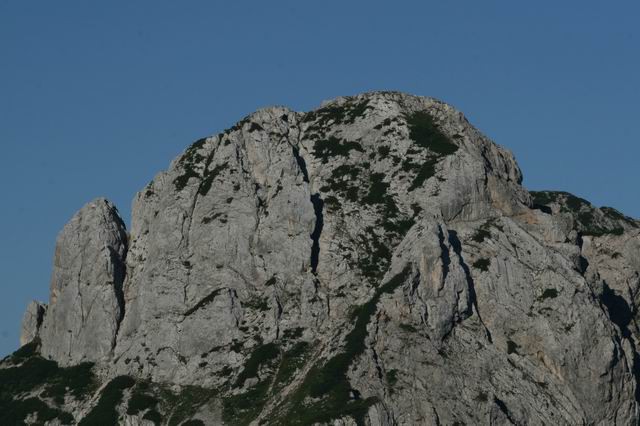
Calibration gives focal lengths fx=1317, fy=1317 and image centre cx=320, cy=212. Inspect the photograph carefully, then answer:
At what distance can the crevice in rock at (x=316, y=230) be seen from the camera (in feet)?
492

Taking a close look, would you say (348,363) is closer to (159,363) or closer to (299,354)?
(299,354)

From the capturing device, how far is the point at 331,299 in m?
145

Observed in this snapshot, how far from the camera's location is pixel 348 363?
5217 inches

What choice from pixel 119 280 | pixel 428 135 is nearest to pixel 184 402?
pixel 119 280

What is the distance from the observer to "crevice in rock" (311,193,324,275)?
492 feet

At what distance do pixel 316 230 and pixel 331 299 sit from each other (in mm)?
10747

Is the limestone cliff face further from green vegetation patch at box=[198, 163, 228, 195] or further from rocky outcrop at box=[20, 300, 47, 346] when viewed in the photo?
green vegetation patch at box=[198, 163, 228, 195]

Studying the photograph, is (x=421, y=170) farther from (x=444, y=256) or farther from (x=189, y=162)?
(x=189, y=162)

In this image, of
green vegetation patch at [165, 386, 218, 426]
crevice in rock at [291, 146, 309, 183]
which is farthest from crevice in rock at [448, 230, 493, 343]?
green vegetation patch at [165, 386, 218, 426]

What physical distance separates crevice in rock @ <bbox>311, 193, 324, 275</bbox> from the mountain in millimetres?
289

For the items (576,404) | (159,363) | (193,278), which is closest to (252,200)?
(193,278)

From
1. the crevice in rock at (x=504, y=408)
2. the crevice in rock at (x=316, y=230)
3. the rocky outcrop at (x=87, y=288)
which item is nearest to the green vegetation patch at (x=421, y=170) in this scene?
the crevice in rock at (x=316, y=230)

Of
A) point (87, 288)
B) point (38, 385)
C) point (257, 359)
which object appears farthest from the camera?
point (87, 288)

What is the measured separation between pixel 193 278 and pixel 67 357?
16.9 metres
